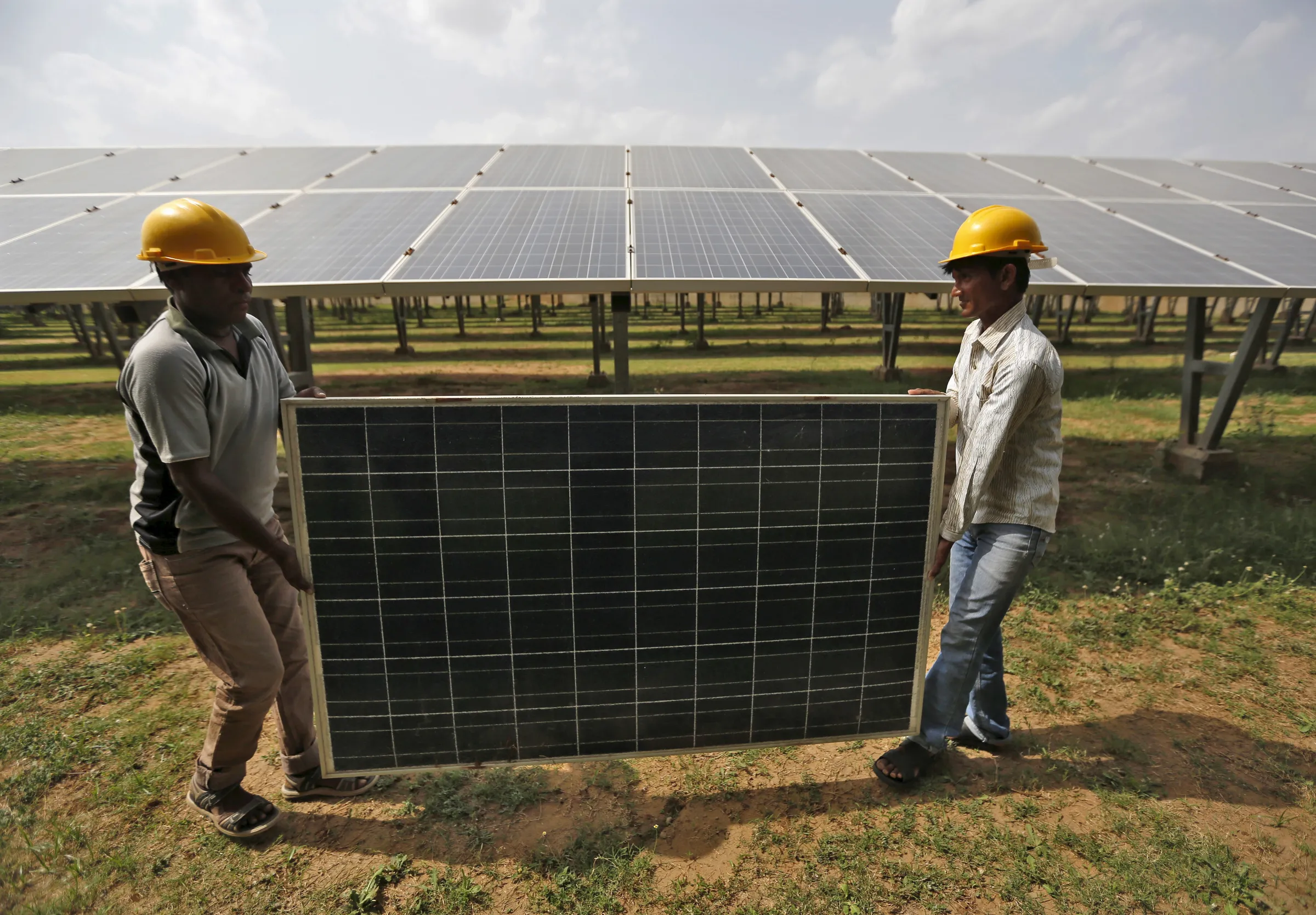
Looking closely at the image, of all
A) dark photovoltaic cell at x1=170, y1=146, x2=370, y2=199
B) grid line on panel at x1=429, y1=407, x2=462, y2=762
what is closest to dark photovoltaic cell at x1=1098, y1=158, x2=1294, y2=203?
grid line on panel at x1=429, y1=407, x2=462, y2=762

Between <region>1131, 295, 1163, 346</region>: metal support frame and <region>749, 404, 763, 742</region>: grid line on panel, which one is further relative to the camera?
<region>1131, 295, 1163, 346</region>: metal support frame

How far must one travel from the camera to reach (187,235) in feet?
8.10

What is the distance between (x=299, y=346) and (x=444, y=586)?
16.7ft

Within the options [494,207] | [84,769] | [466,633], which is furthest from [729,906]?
[494,207]

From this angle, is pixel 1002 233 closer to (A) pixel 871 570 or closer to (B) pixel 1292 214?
(A) pixel 871 570

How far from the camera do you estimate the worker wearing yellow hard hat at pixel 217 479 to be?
2.42 metres

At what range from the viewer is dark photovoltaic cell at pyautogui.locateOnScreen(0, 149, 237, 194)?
814cm

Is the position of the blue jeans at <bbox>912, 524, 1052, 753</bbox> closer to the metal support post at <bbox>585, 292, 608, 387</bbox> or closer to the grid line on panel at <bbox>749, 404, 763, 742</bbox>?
the grid line on panel at <bbox>749, 404, 763, 742</bbox>

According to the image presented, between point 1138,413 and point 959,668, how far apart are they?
10905 mm

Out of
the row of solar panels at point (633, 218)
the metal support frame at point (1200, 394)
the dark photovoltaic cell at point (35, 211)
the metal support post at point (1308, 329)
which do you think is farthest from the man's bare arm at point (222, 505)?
the metal support post at point (1308, 329)

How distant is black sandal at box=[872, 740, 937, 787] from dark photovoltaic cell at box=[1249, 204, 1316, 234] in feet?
29.5

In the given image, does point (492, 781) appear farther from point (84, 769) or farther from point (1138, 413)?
point (1138, 413)

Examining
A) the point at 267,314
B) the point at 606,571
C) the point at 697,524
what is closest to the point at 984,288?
the point at 697,524

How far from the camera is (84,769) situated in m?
3.47
